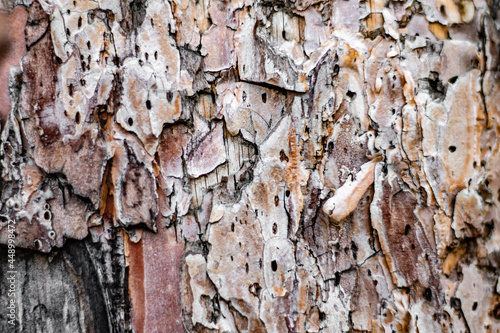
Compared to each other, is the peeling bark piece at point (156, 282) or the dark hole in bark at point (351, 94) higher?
the dark hole in bark at point (351, 94)

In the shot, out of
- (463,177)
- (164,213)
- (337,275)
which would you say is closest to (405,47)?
(463,177)

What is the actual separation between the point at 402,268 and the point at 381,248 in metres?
0.06

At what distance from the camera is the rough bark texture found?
799mm

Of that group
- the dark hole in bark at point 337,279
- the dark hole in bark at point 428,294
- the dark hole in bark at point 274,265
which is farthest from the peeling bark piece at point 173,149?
the dark hole in bark at point 428,294

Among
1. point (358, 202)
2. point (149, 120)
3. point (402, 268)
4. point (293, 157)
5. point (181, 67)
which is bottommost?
point (402, 268)

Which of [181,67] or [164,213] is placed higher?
[181,67]

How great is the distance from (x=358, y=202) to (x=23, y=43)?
794 millimetres

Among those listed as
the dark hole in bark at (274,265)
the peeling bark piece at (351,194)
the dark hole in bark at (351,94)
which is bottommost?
the dark hole in bark at (274,265)

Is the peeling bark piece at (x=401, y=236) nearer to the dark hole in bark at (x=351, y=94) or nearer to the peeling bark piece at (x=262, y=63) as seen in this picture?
the dark hole in bark at (x=351, y=94)

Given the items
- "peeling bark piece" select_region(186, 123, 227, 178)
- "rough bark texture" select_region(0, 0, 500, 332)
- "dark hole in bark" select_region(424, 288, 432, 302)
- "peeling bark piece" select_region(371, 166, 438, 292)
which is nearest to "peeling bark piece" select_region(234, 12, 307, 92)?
"rough bark texture" select_region(0, 0, 500, 332)

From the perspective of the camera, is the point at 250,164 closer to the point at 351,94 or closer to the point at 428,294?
the point at 351,94

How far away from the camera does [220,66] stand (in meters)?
0.85

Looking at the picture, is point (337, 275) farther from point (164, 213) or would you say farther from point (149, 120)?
point (149, 120)

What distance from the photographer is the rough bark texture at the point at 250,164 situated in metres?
0.80
